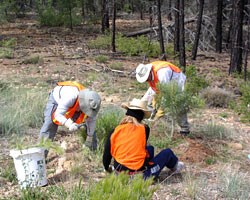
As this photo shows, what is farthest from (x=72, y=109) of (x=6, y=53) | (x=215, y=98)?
(x=6, y=53)

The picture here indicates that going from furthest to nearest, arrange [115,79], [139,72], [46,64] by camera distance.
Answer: [46,64]
[115,79]
[139,72]

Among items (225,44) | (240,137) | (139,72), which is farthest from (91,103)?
(225,44)

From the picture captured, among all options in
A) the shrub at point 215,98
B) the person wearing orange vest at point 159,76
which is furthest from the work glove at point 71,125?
the shrub at point 215,98

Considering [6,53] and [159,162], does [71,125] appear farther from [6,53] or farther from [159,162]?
[6,53]

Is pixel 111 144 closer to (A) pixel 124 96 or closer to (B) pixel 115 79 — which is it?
(A) pixel 124 96

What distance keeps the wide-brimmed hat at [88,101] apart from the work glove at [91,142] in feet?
1.78

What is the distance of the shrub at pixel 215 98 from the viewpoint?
9.91 metres

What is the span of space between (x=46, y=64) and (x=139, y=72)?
24.0 feet

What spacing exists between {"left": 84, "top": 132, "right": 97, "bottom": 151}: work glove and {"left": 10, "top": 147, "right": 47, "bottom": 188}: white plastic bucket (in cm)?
102

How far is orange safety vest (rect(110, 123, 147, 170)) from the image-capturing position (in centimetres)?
476

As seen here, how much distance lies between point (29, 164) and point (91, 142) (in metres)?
1.17

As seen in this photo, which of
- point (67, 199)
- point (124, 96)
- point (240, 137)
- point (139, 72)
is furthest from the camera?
point (124, 96)

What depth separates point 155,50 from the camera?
1673cm

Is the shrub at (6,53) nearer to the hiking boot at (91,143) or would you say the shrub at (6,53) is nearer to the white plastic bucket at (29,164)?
the hiking boot at (91,143)
